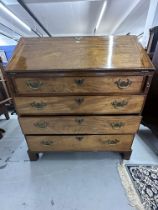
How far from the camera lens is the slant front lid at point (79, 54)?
976mm

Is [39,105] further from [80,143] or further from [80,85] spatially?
[80,143]

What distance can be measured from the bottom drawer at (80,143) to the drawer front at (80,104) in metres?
0.28

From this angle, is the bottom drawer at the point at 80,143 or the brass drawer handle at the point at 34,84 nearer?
the brass drawer handle at the point at 34,84

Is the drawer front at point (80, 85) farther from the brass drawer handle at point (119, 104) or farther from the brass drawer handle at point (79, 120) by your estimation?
the brass drawer handle at point (79, 120)

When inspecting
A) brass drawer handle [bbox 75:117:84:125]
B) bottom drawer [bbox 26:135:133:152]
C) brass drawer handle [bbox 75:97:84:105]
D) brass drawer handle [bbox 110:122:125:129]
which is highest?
brass drawer handle [bbox 75:97:84:105]

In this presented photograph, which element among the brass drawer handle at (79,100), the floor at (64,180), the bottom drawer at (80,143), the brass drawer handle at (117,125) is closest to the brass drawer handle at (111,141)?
the bottom drawer at (80,143)

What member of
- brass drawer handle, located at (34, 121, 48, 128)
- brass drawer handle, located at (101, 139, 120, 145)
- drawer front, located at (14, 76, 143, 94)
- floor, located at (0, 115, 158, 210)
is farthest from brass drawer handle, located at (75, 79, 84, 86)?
floor, located at (0, 115, 158, 210)

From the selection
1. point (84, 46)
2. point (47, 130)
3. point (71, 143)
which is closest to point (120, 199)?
point (71, 143)

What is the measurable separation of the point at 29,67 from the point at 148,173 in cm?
143

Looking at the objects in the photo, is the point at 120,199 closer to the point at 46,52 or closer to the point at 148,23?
the point at 46,52

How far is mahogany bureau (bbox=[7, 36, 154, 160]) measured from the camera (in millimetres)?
973

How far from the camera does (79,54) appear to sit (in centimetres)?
109

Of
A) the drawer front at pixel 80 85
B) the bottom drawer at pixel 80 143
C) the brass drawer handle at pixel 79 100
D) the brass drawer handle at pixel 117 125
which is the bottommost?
the bottom drawer at pixel 80 143

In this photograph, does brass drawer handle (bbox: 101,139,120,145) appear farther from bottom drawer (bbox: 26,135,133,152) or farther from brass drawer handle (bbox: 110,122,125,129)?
brass drawer handle (bbox: 110,122,125,129)
